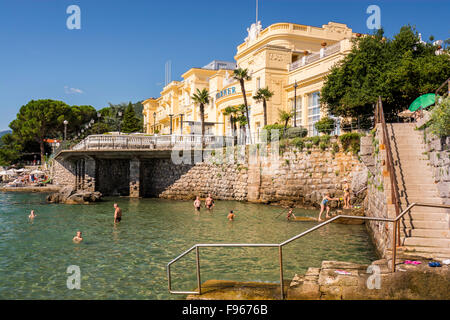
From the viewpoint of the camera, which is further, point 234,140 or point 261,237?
point 234,140

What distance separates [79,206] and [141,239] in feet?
46.0

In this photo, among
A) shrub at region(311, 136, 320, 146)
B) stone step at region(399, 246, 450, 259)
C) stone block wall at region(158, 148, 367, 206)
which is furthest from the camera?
shrub at region(311, 136, 320, 146)

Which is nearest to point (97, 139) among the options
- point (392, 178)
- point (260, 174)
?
point (260, 174)

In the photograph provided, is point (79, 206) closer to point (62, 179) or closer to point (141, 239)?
point (141, 239)

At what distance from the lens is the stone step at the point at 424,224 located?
28.3 ft

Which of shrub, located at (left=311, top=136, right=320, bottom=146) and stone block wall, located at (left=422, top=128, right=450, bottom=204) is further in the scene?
shrub, located at (left=311, top=136, right=320, bottom=146)

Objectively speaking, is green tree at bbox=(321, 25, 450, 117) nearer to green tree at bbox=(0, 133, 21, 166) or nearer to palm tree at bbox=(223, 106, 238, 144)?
palm tree at bbox=(223, 106, 238, 144)

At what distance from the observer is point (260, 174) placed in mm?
26484

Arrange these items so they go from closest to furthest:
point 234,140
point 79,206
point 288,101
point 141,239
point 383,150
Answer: point 383,150 → point 141,239 → point 79,206 → point 234,140 → point 288,101

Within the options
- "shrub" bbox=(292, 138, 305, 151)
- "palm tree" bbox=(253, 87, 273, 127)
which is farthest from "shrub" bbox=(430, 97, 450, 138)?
"palm tree" bbox=(253, 87, 273, 127)

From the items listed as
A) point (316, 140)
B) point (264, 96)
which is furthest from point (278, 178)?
point (264, 96)

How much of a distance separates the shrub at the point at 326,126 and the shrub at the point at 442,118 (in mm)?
15404

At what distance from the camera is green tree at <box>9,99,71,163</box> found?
2482 inches

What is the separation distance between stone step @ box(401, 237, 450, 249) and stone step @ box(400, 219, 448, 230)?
453mm
